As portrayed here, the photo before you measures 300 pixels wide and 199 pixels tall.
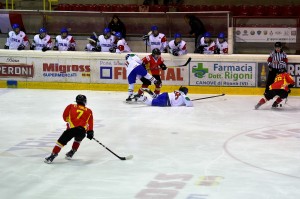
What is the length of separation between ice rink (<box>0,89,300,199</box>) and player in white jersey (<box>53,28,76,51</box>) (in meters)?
2.53

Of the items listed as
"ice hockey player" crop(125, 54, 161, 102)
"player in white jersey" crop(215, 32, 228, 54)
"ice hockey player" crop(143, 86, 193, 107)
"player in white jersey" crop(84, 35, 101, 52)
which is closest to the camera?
"ice hockey player" crop(143, 86, 193, 107)

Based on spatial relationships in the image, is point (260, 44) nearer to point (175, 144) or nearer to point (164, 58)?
point (164, 58)

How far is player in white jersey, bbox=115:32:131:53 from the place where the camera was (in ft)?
53.0

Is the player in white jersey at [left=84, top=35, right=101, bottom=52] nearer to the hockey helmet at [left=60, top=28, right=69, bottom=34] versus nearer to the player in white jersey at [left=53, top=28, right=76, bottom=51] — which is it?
the player in white jersey at [left=53, top=28, right=76, bottom=51]

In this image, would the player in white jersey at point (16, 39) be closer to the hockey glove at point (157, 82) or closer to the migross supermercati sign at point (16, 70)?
the migross supermercati sign at point (16, 70)

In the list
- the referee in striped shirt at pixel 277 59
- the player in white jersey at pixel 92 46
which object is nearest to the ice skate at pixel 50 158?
the referee in striped shirt at pixel 277 59

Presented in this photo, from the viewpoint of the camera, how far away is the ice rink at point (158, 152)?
7.68m

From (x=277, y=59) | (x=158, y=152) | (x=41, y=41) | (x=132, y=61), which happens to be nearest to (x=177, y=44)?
(x=132, y=61)

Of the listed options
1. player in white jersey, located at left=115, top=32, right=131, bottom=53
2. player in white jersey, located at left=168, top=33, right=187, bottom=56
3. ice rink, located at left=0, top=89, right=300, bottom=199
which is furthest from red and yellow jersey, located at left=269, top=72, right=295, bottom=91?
player in white jersey, located at left=115, top=32, right=131, bottom=53

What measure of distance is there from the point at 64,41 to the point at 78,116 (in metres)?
8.54

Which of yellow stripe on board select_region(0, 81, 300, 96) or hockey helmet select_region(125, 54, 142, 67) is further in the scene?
yellow stripe on board select_region(0, 81, 300, 96)

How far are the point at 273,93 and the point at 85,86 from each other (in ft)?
15.7

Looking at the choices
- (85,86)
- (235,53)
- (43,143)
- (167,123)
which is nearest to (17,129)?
(43,143)

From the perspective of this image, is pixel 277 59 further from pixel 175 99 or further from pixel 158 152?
pixel 158 152
